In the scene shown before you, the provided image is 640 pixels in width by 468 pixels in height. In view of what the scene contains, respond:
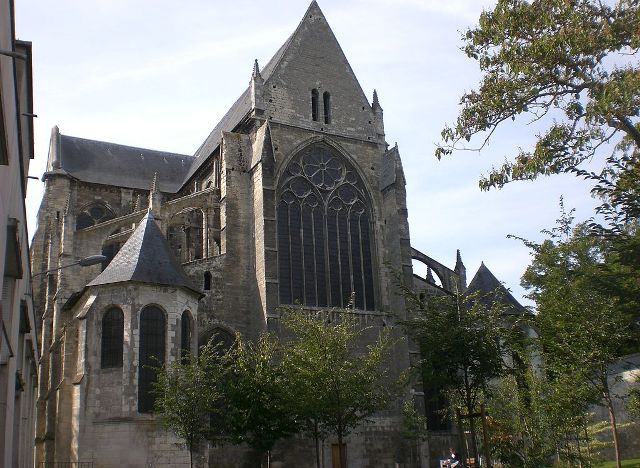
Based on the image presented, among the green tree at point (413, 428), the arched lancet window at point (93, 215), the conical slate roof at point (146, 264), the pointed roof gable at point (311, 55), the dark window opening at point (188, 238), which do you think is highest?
the pointed roof gable at point (311, 55)

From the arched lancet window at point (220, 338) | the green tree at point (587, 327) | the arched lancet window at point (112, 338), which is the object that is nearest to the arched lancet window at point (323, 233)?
the arched lancet window at point (220, 338)

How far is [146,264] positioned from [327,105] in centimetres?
1108

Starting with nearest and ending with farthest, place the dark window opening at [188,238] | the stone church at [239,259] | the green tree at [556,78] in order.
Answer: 1. the green tree at [556,78]
2. the stone church at [239,259]
3. the dark window opening at [188,238]

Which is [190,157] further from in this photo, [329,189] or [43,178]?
[329,189]

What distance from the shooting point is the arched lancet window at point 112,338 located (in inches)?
816

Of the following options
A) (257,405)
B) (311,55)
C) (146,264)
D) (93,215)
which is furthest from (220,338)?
(311,55)

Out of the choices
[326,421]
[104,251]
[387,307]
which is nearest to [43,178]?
[104,251]

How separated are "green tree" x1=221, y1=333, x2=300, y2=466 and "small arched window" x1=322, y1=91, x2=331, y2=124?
1194 centimetres

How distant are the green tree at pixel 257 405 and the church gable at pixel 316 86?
11.0 m

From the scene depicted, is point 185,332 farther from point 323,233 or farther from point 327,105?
point 327,105

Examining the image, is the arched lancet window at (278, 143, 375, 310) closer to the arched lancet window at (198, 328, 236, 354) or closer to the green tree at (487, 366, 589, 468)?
the arched lancet window at (198, 328, 236, 354)

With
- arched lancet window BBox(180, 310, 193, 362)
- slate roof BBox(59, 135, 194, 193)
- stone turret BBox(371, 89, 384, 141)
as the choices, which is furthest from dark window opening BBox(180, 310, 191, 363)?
slate roof BBox(59, 135, 194, 193)

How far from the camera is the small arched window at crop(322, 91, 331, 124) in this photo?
28969mm

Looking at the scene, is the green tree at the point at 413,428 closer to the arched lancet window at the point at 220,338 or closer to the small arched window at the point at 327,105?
the arched lancet window at the point at 220,338
